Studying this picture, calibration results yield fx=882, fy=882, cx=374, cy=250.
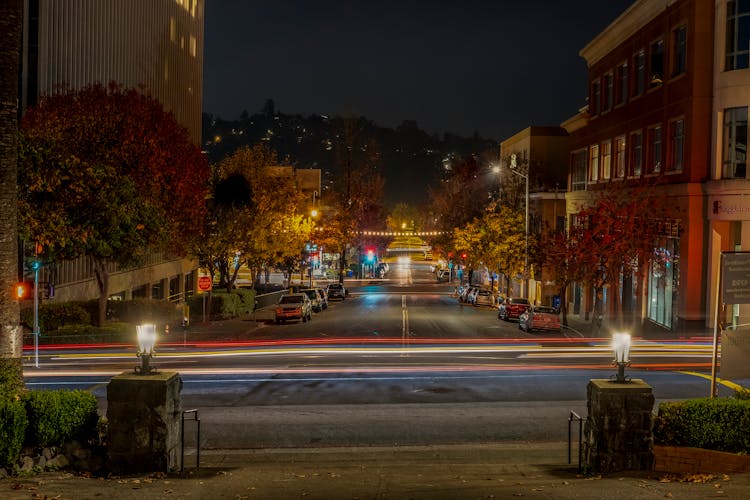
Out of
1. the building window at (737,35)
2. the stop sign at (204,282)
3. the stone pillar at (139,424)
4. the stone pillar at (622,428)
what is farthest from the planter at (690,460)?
the stop sign at (204,282)

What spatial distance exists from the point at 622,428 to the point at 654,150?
109 ft

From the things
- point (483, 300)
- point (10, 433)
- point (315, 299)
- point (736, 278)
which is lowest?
point (483, 300)

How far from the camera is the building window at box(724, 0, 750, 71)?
3472 cm

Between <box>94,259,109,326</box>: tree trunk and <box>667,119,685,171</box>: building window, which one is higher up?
<box>667,119,685,171</box>: building window

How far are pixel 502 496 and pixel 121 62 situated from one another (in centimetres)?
4913

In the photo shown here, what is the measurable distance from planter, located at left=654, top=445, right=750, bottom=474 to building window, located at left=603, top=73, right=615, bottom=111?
4108 centimetres

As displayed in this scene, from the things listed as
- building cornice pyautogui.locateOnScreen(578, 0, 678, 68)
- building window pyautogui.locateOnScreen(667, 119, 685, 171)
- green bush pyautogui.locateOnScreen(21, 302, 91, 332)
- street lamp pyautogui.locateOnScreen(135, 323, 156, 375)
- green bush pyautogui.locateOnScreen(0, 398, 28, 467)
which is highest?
building cornice pyautogui.locateOnScreen(578, 0, 678, 68)

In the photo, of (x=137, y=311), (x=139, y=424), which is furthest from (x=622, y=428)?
(x=137, y=311)

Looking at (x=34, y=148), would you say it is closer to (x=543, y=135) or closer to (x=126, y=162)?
(x=126, y=162)

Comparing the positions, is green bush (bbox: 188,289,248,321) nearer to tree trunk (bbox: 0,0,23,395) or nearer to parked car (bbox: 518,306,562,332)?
parked car (bbox: 518,306,562,332)

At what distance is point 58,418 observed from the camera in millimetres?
12125

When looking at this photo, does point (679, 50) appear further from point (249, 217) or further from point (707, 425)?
point (707, 425)

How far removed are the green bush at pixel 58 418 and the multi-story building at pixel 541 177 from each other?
5550cm

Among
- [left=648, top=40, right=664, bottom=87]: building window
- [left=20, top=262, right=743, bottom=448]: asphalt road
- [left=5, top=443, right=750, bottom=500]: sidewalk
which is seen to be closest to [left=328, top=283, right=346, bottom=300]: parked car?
[left=20, top=262, right=743, bottom=448]: asphalt road
